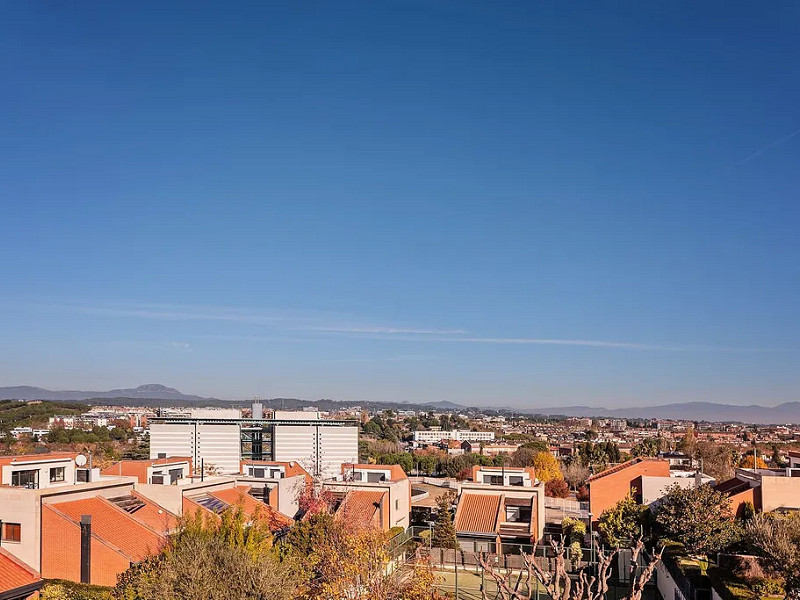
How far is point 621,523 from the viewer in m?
36.3

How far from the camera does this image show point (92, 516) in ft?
84.7

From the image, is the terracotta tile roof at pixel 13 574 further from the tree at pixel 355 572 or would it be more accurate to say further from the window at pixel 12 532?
the tree at pixel 355 572

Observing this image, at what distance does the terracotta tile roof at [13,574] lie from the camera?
2130cm

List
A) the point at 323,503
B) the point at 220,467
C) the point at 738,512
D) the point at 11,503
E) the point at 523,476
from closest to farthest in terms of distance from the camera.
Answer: the point at 11,503
the point at 323,503
the point at 738,512
the point at 523,476
the point at 220,467

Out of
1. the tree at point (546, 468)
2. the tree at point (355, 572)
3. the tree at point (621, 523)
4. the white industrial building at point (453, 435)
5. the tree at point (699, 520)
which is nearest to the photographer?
the tree at point (355, 572)

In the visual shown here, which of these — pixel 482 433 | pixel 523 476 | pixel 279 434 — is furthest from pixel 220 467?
pixel 482 433

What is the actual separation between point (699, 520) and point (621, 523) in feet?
21.7

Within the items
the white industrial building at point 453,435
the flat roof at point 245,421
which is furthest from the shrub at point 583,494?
the white industrial building at point 453,435

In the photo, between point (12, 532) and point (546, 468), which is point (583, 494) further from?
point (12, 532)

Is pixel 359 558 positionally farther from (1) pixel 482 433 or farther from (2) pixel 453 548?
(1) pixel 482 433

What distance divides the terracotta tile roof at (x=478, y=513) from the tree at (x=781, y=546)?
1294 cm

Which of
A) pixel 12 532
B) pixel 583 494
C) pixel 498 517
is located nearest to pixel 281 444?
pixel 583 494

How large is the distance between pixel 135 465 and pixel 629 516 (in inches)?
1029

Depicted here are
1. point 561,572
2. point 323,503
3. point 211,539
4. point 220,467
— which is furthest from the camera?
point 220,467
